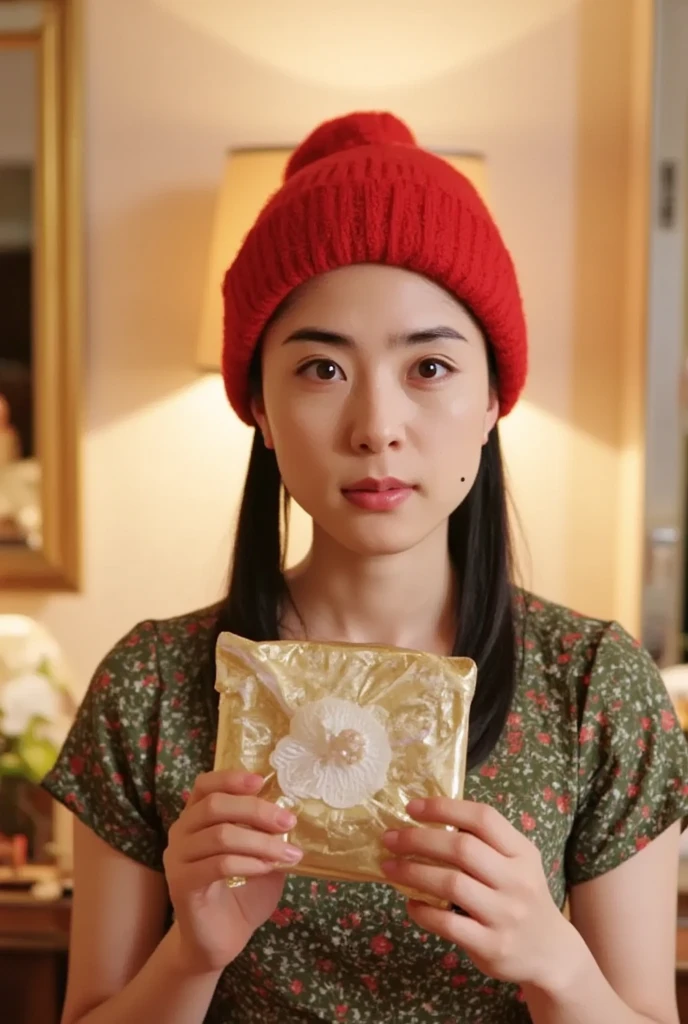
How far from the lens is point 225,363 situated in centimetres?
117

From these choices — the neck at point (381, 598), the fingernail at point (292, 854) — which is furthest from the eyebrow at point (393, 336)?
the fingernail at point (292, 854)

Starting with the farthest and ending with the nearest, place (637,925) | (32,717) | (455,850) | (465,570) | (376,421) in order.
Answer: (32,717), (465,570), (637,925), (376,421), (455,850)

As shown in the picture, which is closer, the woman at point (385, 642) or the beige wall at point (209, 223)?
the woman at point (385, 642)

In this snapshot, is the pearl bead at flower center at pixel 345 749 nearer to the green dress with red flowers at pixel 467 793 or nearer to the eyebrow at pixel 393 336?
the green dress with red flowers at pixel 467 793

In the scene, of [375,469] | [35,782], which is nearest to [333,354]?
[375,469]

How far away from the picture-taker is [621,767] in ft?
3.72

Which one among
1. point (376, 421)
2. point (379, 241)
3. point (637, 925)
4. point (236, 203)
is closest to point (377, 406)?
point (376, 421)

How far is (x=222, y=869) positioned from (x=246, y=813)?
5 centimetres

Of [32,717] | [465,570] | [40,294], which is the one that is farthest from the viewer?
[40,294]

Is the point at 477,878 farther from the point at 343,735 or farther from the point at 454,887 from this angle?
the point at 343,735

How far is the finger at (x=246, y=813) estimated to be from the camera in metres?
0.87

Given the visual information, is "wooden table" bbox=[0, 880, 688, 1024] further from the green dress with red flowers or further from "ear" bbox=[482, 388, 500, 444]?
"ear" bbox=[482, 388, 500, 444]

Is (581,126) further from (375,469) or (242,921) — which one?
(242,921)

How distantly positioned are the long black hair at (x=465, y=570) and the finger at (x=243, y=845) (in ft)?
1.00
